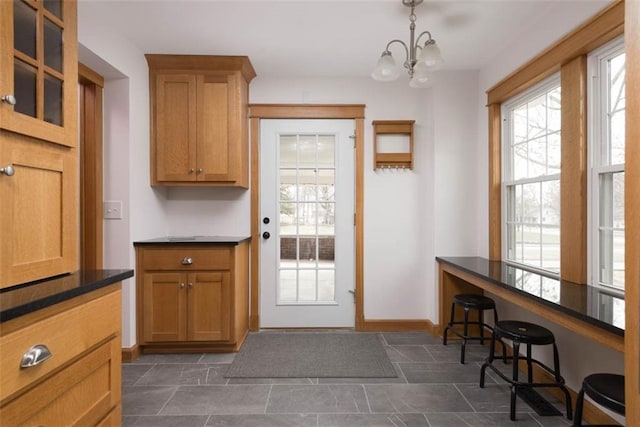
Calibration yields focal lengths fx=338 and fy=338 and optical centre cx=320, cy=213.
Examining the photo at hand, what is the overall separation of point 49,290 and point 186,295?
5.75 feet

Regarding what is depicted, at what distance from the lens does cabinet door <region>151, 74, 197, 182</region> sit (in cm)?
298

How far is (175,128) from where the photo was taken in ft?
9.82

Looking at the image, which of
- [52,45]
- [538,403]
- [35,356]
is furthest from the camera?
[538,403]

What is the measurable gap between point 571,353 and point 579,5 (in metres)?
2.10

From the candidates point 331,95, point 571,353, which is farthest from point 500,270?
point 331,95

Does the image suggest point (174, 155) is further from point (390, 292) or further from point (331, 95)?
point (390, 292)

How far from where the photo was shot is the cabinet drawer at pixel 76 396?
96 cm

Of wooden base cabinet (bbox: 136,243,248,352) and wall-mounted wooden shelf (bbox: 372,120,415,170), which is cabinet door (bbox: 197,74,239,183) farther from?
wall-mounted wooden shelf (bbox: 372,120,415,170)

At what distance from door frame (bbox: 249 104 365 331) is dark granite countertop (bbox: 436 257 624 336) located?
0.99 meters

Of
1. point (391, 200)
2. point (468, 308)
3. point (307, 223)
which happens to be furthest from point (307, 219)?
point (468, 308)

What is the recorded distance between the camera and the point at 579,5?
2.01 metres

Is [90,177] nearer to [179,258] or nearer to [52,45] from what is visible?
[179,258]

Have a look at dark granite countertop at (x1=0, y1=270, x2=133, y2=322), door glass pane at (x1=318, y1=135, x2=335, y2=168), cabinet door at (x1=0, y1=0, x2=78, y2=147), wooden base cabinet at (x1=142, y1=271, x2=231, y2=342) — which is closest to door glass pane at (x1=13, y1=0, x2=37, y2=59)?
cabinet door at (x1=0, y1=0, x2=78, y2=147)

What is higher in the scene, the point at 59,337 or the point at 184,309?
the point at 59,337
